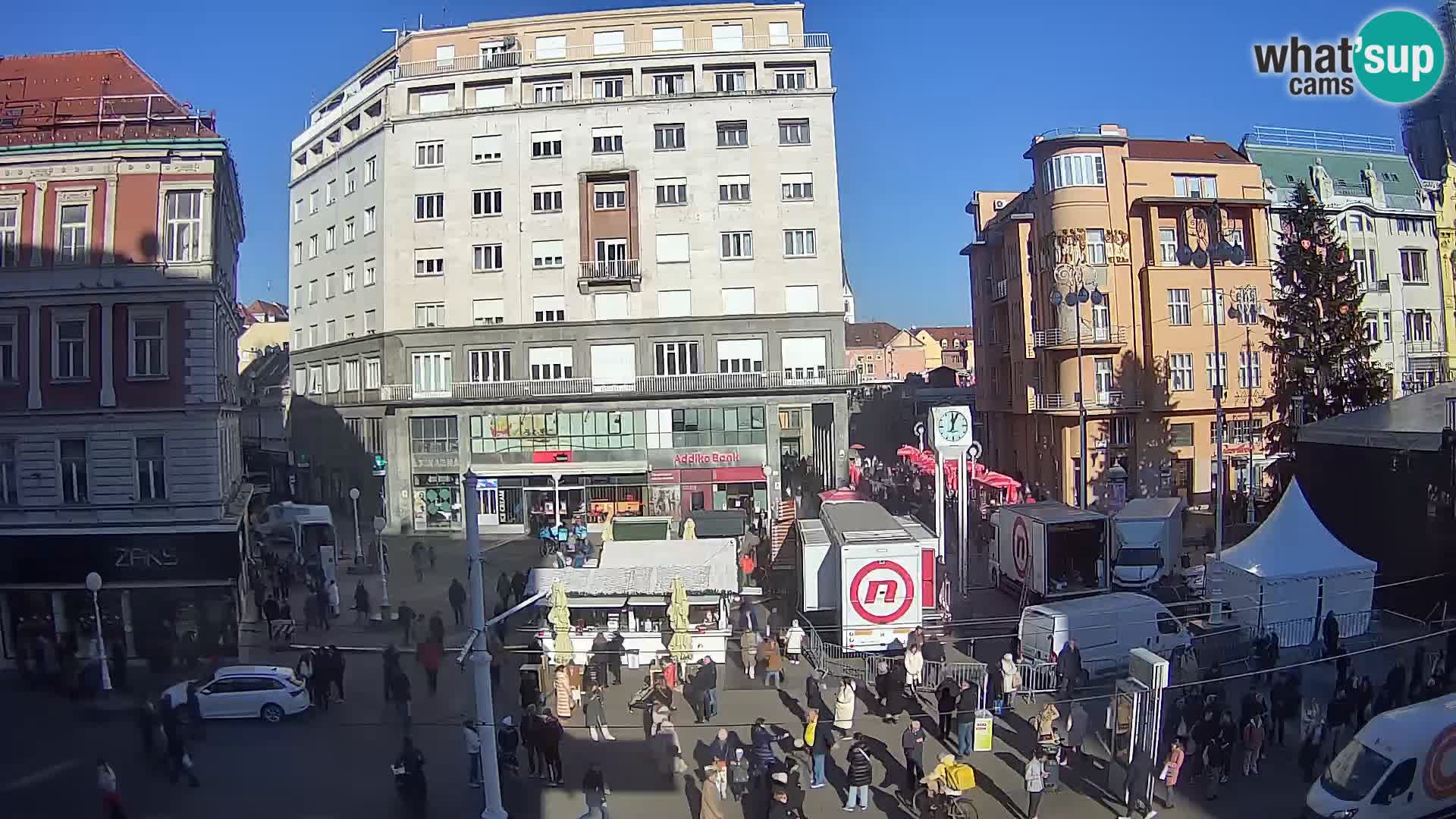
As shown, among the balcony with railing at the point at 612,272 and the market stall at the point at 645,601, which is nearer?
the market stall at the point at 645,601

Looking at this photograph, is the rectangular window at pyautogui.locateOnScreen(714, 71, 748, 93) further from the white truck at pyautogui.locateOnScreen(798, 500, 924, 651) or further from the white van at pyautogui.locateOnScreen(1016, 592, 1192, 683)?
the white van at pyautogui.locateOnScreen(1016, 592, 1192, 683)

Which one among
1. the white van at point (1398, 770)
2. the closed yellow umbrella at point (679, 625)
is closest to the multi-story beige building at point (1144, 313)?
the closed yellow umbrella at point (679, 625)

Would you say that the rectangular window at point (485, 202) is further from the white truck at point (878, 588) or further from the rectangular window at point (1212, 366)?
the rectangular window at point (1212, 366)

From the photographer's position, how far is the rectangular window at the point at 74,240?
20.9m

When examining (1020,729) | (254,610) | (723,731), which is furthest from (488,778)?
(254,610)

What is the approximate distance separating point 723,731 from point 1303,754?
28.4 ft

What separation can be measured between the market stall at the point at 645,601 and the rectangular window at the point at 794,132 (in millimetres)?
25669

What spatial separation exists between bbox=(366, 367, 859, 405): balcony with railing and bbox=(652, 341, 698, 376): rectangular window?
0.51m

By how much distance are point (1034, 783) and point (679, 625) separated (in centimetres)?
825

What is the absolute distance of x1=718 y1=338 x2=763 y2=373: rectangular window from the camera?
4047 centimetres

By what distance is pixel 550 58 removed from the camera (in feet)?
140

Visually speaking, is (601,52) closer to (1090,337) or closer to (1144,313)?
(1090,337)

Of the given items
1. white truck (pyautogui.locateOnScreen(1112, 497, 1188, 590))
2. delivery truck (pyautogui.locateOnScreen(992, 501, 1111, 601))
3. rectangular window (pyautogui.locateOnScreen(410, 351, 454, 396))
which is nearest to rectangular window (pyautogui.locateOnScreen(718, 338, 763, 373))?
rectangular window (pyautogui.locateOnScreen(410, 351, 454, 396))

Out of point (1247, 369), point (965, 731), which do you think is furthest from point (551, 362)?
point (1247, 369)
